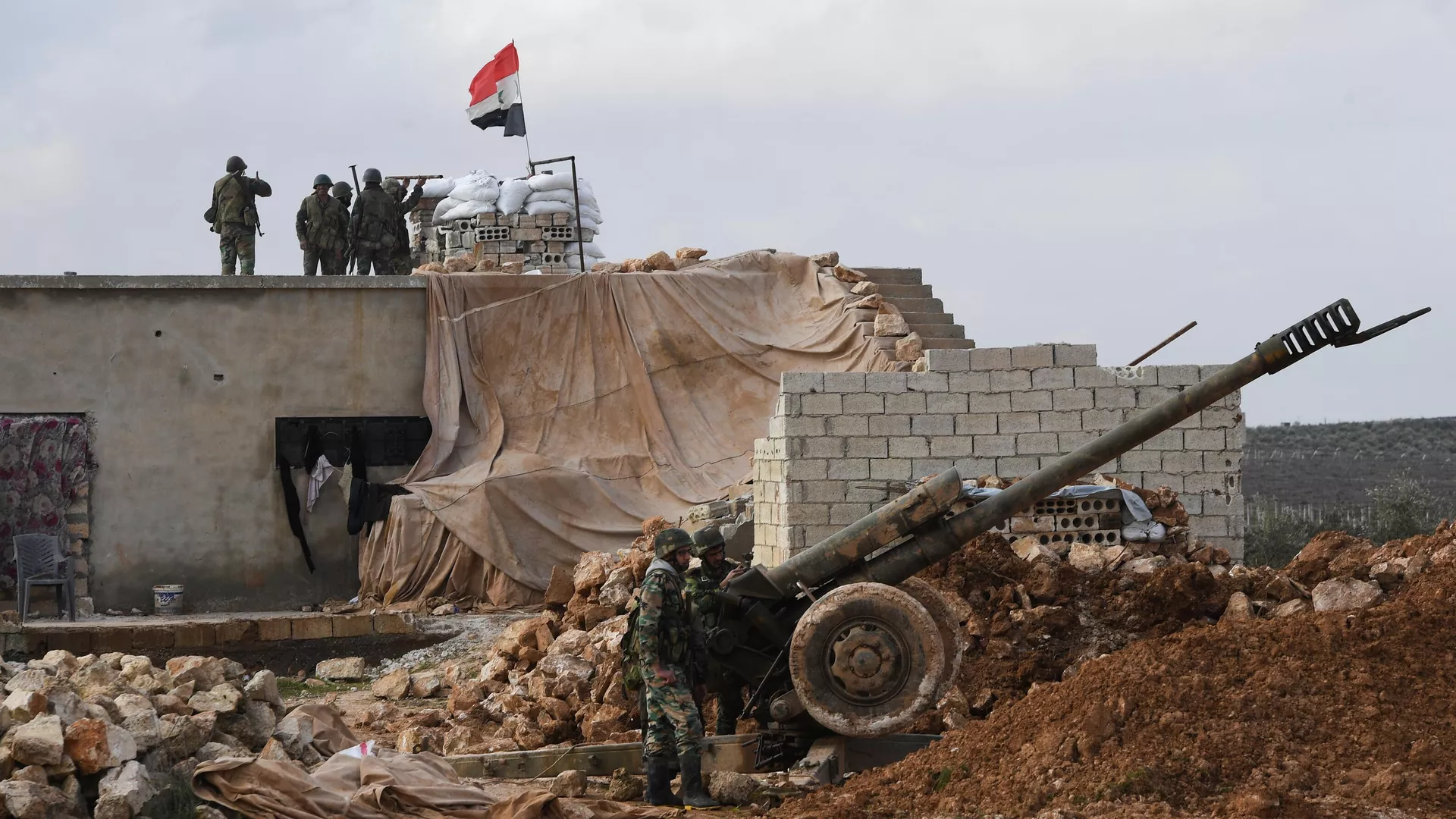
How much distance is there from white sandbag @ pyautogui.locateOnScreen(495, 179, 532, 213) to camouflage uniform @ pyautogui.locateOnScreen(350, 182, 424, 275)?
2237mm

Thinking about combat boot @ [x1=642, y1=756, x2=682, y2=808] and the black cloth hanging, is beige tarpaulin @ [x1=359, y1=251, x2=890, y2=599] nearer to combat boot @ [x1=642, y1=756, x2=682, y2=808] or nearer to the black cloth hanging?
the black cloth hanging

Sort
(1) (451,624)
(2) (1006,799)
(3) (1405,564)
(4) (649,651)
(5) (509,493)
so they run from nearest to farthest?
(2) (1006,799), (4) (649,651), (3) (1405,564), (1) (451,624), (5) (509,493)

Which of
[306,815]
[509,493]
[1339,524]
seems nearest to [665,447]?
[509,493]

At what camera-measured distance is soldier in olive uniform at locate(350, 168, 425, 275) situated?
2081cm

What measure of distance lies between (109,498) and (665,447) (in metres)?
6.23

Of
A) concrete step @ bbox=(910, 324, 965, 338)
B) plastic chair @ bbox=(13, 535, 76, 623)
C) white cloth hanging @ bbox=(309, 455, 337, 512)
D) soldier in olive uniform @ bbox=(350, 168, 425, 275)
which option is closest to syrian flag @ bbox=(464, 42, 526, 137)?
soldier in olive uniform @ bbox=(350, 168, 425, 275)

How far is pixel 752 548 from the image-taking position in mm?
13844

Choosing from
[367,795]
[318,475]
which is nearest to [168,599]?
[318,475]

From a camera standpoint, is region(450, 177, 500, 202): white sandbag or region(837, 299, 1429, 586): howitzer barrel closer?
region(837, 299, 1429, 586): howitzer barrel

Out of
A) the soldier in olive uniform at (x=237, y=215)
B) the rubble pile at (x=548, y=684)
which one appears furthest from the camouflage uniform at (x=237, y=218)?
the rubble pile at (x=548, y=684)

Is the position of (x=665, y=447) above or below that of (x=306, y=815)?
above

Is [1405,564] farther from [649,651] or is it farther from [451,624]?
[451,624]

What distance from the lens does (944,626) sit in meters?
8.65

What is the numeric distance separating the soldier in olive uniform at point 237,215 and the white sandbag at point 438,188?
15.5 feet
